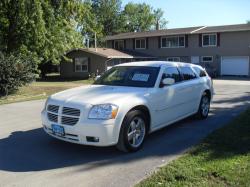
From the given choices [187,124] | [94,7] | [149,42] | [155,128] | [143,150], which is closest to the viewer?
[143,150]

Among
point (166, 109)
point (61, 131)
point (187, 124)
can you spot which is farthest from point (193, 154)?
point (187, 124)

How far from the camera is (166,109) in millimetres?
7770

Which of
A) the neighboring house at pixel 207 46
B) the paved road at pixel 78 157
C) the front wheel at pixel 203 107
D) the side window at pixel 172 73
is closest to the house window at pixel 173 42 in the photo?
the neighboring house at pixel 207 46

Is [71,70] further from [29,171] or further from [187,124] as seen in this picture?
[29,171]

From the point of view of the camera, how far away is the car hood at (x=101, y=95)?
650 cm

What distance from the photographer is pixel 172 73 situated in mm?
8352

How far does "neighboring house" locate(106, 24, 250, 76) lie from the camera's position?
129 feet

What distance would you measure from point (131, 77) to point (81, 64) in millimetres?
32287

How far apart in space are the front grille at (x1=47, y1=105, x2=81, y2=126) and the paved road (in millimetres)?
608

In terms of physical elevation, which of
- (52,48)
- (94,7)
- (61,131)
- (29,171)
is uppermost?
(94,7)

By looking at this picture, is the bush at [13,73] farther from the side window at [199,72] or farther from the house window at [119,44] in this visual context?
the house window at [119,44]

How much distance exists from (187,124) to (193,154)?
2953mm

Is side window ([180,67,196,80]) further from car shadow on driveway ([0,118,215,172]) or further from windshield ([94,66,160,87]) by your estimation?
car shadow on driveway ([0,118,215,172])

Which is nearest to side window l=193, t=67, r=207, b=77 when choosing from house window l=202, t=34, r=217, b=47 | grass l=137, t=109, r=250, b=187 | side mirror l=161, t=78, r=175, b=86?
side mirror l=161, t=78, r=175, b=86
